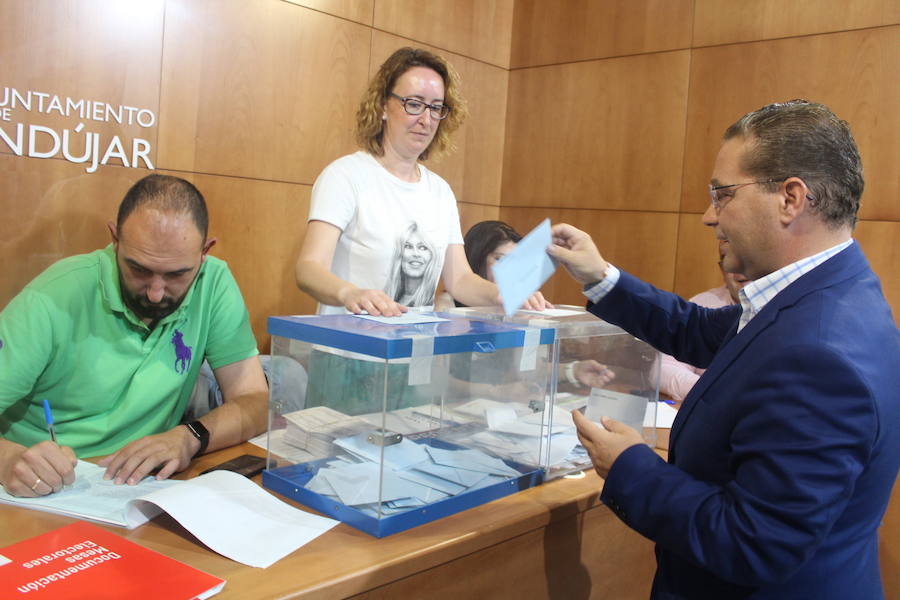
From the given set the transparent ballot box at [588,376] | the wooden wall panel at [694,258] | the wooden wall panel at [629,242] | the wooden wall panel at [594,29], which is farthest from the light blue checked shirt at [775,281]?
the wooden wall panel at [594,29]

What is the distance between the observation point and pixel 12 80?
8.80 ft

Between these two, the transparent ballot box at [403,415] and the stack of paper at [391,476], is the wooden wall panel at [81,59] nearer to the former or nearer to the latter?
the transparent ballot box at [403,415]

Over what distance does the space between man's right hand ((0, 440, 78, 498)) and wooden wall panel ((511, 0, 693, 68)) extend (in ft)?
11.9

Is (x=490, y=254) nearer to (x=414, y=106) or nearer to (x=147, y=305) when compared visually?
(x=414, y=106)

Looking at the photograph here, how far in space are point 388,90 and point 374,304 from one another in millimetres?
995

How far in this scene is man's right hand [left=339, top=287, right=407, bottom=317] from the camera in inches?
62.1

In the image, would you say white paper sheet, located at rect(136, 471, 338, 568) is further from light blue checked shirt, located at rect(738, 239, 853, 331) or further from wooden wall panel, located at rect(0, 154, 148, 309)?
wooden wall panel, located at rect(0, 154, 148, 309)

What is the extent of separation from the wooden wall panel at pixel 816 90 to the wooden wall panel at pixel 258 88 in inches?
70.0

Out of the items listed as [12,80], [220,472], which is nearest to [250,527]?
[220,472]

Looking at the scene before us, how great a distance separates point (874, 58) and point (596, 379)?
2.58 metres

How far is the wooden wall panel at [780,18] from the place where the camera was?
339cm

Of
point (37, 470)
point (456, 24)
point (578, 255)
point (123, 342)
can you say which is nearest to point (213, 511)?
point (37, 470)

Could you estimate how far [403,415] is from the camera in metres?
1.34

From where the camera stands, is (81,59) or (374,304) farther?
(81,59)
